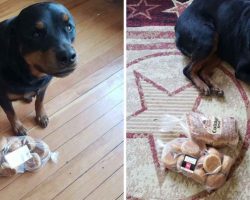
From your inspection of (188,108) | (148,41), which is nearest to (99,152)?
(188,108)

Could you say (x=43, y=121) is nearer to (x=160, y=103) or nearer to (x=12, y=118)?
(x=12, y=118)

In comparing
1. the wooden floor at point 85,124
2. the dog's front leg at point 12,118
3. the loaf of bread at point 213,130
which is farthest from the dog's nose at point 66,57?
the loaf of bread at point 213,130

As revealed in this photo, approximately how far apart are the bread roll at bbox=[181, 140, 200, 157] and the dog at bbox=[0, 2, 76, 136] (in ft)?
1.81

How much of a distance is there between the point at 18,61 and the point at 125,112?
0.59m

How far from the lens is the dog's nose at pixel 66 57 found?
56.7 inches

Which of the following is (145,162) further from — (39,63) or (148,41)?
(148,41)

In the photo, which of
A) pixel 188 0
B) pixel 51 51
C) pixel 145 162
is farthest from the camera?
pixel 188 0

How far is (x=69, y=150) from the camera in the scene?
70.7 inches

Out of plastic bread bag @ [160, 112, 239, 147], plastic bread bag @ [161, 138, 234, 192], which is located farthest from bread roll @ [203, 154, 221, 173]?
plastic bread bag @ [160, 112, 239, 147]

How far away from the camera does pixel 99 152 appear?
179 centimetres

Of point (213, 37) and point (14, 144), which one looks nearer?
point (14, 144)

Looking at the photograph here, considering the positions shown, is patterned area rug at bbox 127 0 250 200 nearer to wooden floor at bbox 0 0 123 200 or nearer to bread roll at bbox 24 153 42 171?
wooden floor at bbox 0 0 123 200

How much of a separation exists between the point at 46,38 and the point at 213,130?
0.78 meters

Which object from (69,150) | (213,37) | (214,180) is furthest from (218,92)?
(69,150)
